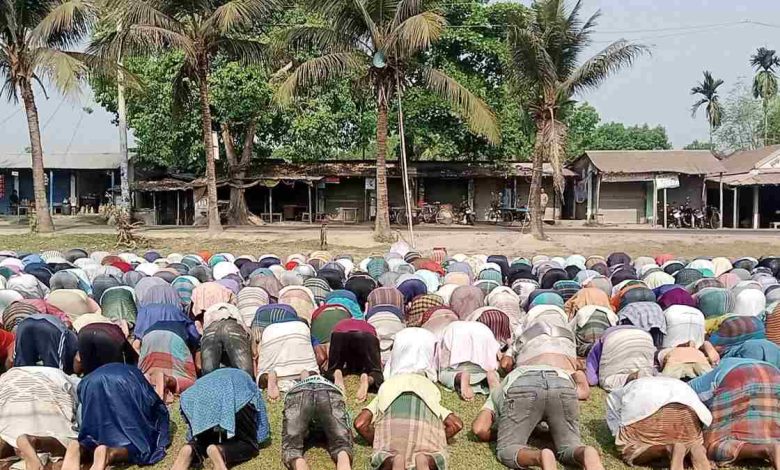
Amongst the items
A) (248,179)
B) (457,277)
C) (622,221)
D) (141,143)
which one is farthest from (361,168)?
(457,277)

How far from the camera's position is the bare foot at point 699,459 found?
233 inches

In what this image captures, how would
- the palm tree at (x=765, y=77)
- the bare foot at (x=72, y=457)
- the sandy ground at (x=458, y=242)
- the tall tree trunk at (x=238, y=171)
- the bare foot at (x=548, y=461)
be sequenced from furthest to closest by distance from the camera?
1. the palm tree at (x=765, y=77)
2. the tall tree trunk at (x=238, y=171)
3. the sandy ground at (x=458, y=242)
4. the bare foot at (x=72, y=457)
5. the bare foot at (x=548, y=461)

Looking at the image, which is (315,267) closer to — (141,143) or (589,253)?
(589,253)

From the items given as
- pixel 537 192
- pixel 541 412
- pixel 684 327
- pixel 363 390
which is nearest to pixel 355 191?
pixel 537 192

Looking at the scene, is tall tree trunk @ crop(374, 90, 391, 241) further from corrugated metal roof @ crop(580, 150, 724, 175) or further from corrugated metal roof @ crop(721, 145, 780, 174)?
corrugated metal roof @ crop(721, 145, 780, 174)

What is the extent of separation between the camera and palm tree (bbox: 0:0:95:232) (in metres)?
20.4

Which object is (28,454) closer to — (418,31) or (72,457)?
(72,457)

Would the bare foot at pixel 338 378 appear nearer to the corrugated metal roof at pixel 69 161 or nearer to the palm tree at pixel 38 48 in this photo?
the palm tree at pixel 38 48

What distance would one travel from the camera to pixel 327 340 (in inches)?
353

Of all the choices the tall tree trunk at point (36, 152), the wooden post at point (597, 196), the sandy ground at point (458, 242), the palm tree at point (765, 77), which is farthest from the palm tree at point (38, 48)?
the palm tree at point (765, 77)

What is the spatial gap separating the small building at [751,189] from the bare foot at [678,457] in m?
27.4

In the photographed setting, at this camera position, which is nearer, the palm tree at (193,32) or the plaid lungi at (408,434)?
the plaid lungi at (408,434)

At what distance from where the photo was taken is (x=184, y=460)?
5.93 metres

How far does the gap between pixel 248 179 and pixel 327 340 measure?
22.4m
